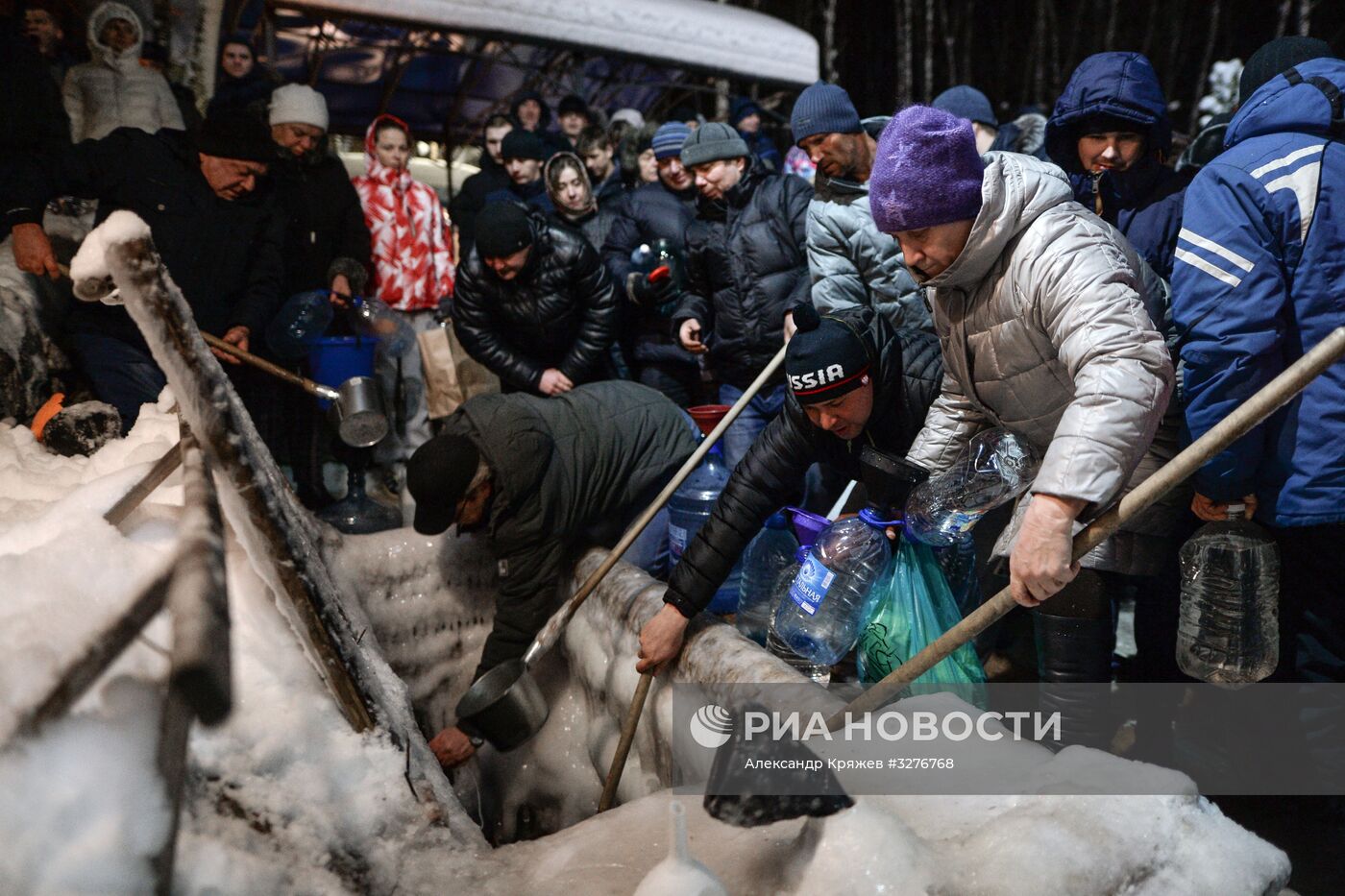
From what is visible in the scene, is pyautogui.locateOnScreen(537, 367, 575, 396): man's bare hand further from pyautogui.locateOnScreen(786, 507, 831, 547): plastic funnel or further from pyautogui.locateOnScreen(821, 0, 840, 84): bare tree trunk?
pyautogui.locateOnScreen(821, 0, 840, 84): bare tree trunk

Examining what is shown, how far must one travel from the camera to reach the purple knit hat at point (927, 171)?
197cm

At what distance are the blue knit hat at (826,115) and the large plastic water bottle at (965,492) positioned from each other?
5.03 ft

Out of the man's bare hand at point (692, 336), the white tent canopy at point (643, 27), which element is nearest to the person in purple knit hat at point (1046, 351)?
the man's bare hand at point (692, 336)

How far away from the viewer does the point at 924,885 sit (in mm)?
1382

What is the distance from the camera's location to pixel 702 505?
3.86 m

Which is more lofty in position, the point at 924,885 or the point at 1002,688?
the point at 924,885

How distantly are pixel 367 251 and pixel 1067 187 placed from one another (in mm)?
4078

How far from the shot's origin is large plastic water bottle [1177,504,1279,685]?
2480 mm

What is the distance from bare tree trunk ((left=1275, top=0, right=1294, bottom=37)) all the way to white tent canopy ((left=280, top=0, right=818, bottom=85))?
28.3 ft

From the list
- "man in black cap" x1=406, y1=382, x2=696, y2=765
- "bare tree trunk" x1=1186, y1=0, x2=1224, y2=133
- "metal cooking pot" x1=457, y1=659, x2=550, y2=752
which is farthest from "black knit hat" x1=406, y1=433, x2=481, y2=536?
"bare tree trunk" x1=1186, y1=0, x2=1224, y2=133

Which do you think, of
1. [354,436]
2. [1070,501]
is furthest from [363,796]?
A: [354,436]

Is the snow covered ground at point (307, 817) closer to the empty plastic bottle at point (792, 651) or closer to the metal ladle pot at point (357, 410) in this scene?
the empty plastic bottle at point (792, 651)

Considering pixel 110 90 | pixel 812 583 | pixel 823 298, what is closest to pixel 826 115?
pixel 823 298

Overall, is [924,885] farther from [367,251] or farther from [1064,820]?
[367,251]
